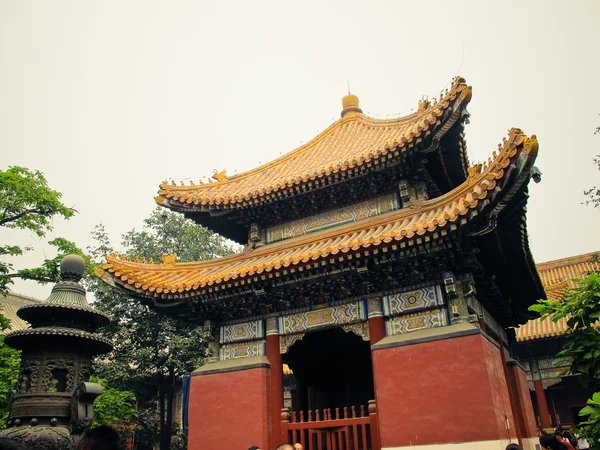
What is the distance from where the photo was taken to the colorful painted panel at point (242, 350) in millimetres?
10133

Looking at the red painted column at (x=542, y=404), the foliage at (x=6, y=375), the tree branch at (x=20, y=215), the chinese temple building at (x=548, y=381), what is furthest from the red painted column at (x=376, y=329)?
the red painted column at (x=542, y=404)

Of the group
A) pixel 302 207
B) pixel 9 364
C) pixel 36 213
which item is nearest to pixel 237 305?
pixel 302 207

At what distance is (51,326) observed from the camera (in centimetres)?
741

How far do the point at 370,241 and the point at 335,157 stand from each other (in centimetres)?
477

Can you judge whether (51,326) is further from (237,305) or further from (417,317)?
(417,317)

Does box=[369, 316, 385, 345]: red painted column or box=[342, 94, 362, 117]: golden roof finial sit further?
box=[342, 94, 362, 117]: golden roof finial

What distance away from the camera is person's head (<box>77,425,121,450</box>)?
2.96 metres

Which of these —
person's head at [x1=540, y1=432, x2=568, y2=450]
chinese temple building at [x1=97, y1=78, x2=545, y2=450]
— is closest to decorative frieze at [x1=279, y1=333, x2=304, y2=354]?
chinese temple building at [x1=97, y1=78, x2=545, y2=450]

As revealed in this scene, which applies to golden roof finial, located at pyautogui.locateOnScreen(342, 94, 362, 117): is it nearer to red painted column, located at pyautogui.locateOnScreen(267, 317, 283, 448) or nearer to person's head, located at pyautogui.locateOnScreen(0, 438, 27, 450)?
red painted column, located at pyautogui.locateOnScreen(267, 317, 283, 448)

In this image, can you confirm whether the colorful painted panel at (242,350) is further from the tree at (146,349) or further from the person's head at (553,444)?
the tree at (146,349)

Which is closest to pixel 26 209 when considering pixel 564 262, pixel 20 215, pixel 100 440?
pixel 20 215

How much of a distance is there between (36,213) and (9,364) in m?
4.91

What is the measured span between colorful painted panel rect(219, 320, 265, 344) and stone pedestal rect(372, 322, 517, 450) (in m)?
2.79

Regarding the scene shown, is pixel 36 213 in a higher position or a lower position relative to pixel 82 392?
higher
